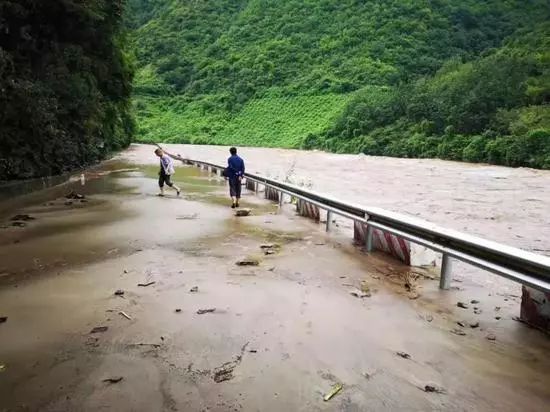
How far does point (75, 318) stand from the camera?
5547mm

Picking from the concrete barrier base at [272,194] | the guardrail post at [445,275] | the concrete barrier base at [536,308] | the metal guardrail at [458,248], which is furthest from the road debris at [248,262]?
the concrete barrier base at [272,194]

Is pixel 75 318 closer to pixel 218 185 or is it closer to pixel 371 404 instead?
pixel 371 404

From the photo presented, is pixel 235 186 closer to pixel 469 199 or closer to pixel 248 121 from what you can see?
pixel 469 199

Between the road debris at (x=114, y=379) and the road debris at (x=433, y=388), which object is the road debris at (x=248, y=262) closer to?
the road debris at (x=114, y=379)

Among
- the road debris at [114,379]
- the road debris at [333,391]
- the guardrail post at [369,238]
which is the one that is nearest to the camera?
the road debris at [333,391]

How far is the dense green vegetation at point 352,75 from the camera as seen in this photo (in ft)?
146

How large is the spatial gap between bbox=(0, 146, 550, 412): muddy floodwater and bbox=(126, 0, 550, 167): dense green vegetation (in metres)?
30.5

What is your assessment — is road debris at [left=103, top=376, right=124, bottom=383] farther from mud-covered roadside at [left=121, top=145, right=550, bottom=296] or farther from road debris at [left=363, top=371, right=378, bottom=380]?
mud-covered roadside at [left=121, top=145, right=550, bottom=296]

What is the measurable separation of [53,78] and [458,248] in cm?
2059

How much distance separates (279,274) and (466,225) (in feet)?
23.2

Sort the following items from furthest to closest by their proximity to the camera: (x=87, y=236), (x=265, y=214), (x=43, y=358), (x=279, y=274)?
(x=265, y=214), (x=87, y=236), (x=279, y=274), (x=43, y=358)

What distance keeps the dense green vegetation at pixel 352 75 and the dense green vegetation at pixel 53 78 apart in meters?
10.2

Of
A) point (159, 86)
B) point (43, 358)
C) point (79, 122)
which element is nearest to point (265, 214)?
point (43, 358)

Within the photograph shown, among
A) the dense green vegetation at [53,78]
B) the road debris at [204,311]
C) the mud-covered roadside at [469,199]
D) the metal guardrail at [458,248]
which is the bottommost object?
the mud-covered roadside at [469,199]
